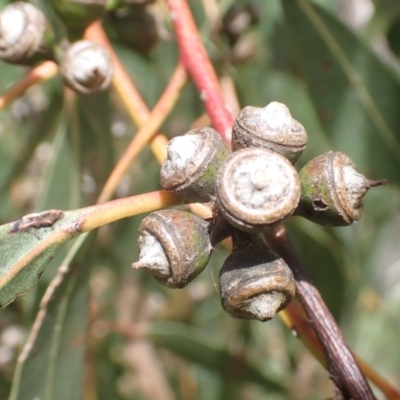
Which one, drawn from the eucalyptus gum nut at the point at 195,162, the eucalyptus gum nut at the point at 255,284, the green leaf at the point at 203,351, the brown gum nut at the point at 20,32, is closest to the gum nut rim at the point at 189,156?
the eucalyptus gum nut at the point at 195,162

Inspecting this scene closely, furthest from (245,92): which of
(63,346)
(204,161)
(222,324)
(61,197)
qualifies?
(222,324)

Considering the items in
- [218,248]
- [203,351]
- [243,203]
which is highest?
[243,203]

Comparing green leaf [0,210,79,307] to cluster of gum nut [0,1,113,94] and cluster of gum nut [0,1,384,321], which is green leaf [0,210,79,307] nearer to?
cluster of gum nut [0,1,384,321]

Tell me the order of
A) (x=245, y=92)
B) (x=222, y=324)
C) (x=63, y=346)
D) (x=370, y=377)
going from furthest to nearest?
(x=222, y=324)
(x=245, y=92)
(x=63, y=346)
(x=370, y=377)

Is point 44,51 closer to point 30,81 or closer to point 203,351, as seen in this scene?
point 30,81

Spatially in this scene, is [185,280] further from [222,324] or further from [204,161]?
[222,324]

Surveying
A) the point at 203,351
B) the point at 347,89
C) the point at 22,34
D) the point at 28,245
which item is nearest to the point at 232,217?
the point at 28,245

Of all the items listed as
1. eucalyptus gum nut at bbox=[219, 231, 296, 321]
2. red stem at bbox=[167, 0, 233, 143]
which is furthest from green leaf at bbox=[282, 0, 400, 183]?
eucalyptus gum nut at bbox=[219, 231, 296, 321]
